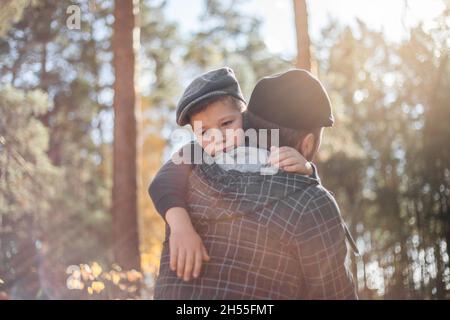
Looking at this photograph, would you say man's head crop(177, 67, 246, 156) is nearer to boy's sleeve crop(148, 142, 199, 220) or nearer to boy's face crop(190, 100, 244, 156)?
boy's face crop(190, 100, 244, 156)

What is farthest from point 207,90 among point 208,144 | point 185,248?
point 185,248

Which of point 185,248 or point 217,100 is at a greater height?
point 217,100

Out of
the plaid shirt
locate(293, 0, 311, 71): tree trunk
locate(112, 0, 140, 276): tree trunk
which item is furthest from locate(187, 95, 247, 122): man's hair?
locate(112, 0, 140, 276): tree trunk

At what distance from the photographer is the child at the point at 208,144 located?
5.60ft

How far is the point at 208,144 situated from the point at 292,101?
12.0 inches

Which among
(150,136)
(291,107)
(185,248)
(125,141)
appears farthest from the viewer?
(150,136)

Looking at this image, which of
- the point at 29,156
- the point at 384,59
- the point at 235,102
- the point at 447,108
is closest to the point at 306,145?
the point at 235,102

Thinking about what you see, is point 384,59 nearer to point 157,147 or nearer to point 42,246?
point 157,147

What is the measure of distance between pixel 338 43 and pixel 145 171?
6877 millimetres

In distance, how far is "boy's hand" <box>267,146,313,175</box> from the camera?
170 centimetres

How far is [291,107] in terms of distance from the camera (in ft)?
5.82

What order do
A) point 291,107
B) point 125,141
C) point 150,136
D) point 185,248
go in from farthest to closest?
point 150,136 < point 125,141 < point 291,107 < point 185,248

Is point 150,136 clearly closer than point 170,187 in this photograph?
No

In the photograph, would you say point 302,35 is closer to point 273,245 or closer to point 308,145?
point 308,145
